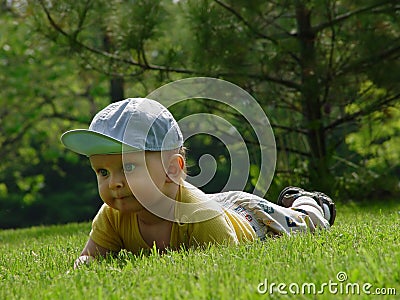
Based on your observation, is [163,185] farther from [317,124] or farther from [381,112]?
[381,112]

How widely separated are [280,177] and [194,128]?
3.11 ft

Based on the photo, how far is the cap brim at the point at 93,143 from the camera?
251cm

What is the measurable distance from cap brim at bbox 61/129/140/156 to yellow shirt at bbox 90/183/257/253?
0.37 m

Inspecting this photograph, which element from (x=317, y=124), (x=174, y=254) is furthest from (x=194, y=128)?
(x=174, y=254)

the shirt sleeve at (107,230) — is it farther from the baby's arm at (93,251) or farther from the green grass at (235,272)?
the green grass at (235,272)

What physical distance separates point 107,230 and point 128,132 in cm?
52

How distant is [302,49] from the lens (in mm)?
5961

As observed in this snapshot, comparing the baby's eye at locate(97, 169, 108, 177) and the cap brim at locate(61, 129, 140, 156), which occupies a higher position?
the cap brim at locate(61, 129, 140, 156)

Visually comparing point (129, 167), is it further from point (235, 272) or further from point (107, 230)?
point (235, 272)

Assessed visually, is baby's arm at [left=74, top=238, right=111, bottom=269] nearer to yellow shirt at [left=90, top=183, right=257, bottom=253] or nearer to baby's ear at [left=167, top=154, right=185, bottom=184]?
yellow shirt at [left=90, top=183, right=257, bottom=253]

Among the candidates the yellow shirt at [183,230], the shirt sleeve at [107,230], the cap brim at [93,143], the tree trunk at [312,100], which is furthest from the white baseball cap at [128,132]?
the tree trunk at [312,100]

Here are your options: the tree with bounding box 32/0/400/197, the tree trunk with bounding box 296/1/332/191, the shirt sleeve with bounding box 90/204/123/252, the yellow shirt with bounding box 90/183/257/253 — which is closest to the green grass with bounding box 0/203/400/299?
the yellow shirt with bounding box 90/183/257/253

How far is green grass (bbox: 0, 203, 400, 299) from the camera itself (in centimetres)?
166

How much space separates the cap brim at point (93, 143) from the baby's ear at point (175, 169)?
0.21 metres
